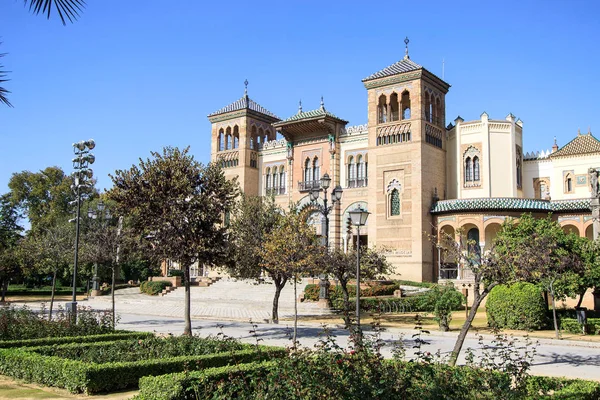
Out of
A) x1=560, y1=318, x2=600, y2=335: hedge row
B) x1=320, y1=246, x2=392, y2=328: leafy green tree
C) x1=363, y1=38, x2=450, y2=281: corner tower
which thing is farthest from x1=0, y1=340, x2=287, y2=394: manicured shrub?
x1=363, y1=38, x2=450, y2=281: corner tower

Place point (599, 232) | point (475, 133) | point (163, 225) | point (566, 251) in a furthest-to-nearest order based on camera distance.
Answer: point (475, 133)
point (599, 232)
point (566, 251)
point (163, 225)

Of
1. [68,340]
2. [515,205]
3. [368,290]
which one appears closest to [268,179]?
[368,290]

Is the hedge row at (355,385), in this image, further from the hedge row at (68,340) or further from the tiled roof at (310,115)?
the tiled roof at (310,115)

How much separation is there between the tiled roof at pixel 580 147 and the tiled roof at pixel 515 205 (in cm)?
450

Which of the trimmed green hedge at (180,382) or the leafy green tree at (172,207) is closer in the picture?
the trimmed green hedge at (180,382)

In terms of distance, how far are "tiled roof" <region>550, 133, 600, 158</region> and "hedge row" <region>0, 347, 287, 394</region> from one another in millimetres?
32962

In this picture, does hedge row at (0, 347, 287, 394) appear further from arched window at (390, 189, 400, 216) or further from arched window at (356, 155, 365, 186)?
arched window at (356, 155, 365, 186)

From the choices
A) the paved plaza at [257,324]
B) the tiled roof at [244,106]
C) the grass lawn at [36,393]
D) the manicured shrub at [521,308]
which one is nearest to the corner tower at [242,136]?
the tiled roof at [244,106]

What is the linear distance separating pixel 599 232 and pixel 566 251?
21.7ft

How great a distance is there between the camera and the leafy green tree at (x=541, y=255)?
11.2 metres

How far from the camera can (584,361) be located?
41.9 feet

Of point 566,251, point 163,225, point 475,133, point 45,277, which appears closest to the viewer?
point 163,225

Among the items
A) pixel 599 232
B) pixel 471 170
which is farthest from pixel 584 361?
pixel 471 170

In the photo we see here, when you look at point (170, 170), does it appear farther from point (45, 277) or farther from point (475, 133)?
point (45, 277)
